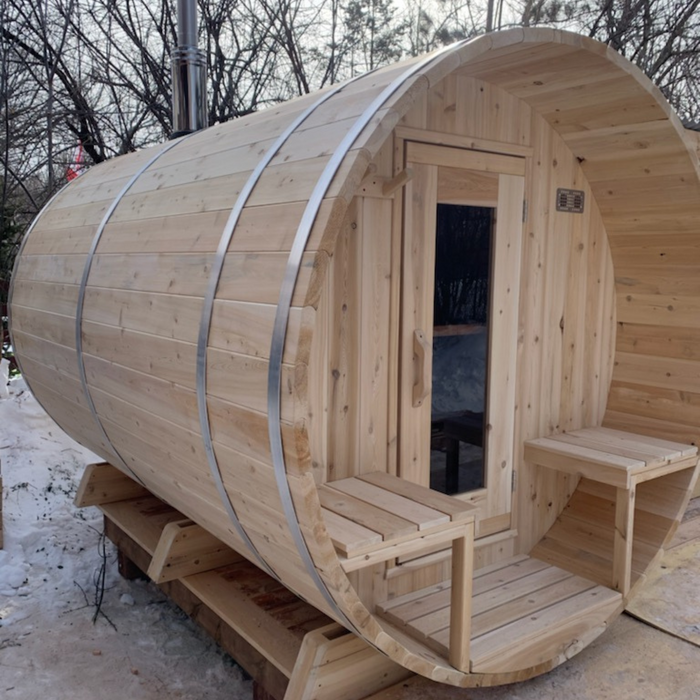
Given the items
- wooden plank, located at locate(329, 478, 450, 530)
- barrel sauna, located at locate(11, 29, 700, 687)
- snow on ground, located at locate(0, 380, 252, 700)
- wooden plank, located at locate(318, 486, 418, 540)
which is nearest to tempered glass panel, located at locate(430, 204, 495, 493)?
barrel sauna, located at locate(11, 29, 700, 687)

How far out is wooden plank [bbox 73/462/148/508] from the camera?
438cm

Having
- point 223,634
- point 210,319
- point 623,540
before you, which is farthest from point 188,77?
point 623,540

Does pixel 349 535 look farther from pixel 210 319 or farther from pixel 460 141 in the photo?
pixel 460 141

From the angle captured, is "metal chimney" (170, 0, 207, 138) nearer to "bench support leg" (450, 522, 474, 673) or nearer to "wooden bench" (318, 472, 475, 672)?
"wooden bench" (318, 472, 475, 672)

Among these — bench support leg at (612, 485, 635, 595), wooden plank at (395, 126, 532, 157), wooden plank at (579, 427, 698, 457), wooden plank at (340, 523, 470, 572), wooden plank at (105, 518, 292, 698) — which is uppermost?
wooden plank at (395, 126, 532, 157)

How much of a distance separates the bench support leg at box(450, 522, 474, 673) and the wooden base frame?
0.28m

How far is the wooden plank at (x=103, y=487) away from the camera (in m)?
4.38

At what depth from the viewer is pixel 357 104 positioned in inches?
93.8

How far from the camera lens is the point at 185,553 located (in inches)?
134

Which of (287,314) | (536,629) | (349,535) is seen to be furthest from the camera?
(536,629)

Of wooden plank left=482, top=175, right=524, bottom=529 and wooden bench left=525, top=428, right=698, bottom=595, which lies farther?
wooden plank left=482, top=175, right=524, bottom=529

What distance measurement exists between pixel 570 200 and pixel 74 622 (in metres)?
3.48

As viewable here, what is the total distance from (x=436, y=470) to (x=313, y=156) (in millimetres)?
1855

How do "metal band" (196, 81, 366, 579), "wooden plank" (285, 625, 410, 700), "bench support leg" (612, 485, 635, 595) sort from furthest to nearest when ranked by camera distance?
"bench support leg" (612, 485, 635, 595)
"wooden plank" (285, 625, 410, 700)
"metal band" (196, 81, 366, 579)
